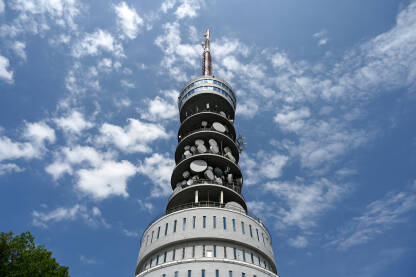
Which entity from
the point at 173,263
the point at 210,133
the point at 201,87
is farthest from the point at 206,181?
the point at 201,87

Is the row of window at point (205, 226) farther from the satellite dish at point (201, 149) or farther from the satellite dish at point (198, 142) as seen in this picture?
the satellite dish at point (198, 142)

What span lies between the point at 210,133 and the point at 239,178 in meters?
9.73

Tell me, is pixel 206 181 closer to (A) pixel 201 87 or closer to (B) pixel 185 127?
(B) pixel 185 127

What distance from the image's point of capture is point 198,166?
50062 mm

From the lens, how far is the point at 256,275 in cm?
3488

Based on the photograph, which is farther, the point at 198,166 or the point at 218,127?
the point at 218,127

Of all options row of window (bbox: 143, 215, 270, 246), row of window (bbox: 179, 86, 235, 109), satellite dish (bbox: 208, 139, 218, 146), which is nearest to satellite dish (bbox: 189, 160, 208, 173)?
satellite dish (bbox: 208, 139, 218, 146)

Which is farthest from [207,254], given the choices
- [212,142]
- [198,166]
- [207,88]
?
[207,88]

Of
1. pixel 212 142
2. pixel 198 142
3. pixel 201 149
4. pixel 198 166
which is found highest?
pixel 198 142

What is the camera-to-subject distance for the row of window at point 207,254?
3647cm

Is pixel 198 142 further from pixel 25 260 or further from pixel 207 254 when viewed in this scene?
pixel 25 260

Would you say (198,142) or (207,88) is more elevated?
(207,88)

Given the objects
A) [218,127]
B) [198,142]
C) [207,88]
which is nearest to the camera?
[198,142]

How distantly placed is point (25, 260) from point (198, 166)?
28041 millimetres
